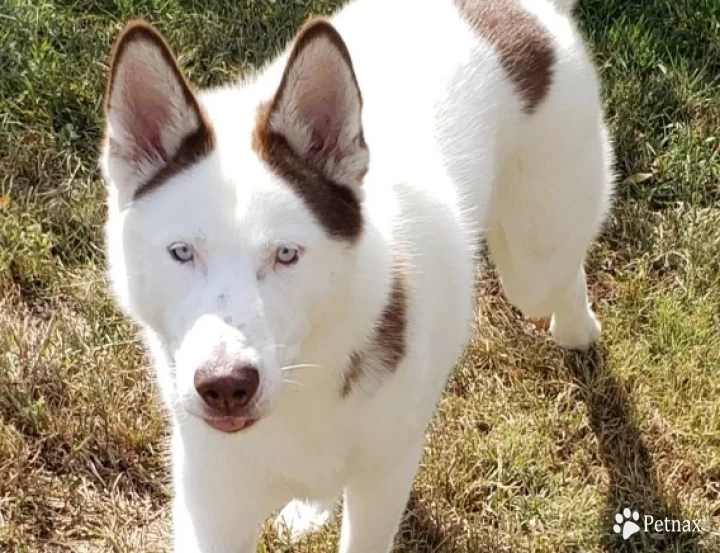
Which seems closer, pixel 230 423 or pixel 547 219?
pixel 230 423

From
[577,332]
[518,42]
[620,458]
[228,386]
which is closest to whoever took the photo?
[228,386]

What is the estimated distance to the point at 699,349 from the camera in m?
4.26

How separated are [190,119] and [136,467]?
1698 mm

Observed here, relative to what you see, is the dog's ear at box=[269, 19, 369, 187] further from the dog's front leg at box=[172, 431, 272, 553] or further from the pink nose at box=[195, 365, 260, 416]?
the dog's front leg at box=[172, 431, 272, 553]

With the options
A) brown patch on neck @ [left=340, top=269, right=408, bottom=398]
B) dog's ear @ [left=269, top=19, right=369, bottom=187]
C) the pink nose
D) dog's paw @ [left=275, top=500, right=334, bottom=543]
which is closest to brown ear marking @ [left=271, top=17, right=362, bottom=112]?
dog's ear @ [left=269, top=19, right=369, bottom=187]

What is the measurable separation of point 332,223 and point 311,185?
118 mm

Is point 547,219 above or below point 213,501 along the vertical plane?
below

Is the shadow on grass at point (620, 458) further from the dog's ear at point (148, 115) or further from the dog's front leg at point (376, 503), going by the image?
the dog's ear at point (148, 115)

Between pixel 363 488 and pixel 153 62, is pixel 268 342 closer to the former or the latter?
pixel 153 62

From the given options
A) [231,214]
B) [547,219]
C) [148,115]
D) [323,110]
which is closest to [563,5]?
[547,219]

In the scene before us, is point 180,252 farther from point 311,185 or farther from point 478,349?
point 478,349

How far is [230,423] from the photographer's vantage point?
241 cm

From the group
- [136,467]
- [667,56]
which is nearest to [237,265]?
[136,467]

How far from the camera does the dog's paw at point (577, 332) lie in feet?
14.0
